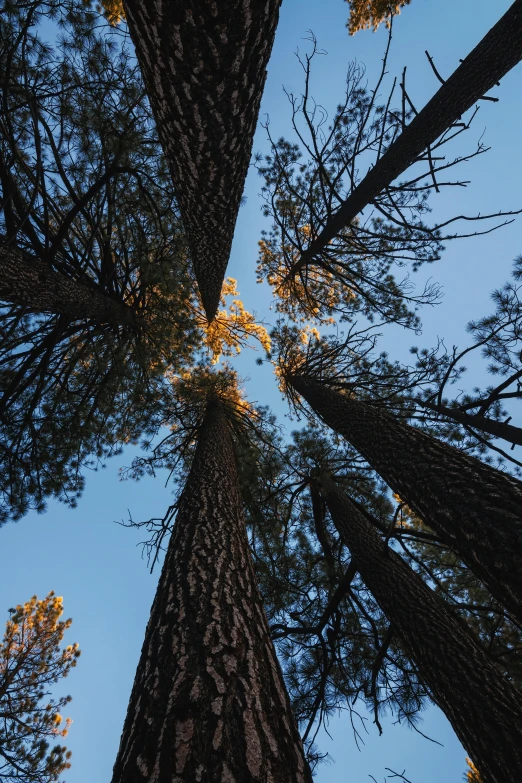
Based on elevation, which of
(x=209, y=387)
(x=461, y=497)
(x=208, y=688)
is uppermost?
(x=209, y=387)

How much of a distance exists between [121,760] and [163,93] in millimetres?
3519

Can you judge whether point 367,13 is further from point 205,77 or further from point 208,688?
point 208,688

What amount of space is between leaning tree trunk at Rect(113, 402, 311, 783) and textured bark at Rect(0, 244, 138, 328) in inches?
132

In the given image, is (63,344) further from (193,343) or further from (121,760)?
(121,760)

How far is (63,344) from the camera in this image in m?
A: 5.54

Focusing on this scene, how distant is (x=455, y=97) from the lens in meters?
3.44

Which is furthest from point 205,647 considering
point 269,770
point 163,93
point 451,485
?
point 163,93

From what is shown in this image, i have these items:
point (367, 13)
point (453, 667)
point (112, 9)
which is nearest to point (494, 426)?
point (453, 667)

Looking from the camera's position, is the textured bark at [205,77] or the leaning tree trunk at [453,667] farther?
the leaning tree trunk at [453,667]

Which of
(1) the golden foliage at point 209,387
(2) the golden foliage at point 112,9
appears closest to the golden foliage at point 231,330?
(1) the golden foliage at point 209,387

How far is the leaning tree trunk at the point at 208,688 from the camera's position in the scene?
3.83 ft

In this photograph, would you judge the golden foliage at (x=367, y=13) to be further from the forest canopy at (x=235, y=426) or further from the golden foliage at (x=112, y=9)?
the golden foliage at (x=112, y=9)

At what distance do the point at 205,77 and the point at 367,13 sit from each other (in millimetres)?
7716

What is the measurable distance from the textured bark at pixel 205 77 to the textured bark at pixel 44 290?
1943 millimetres
